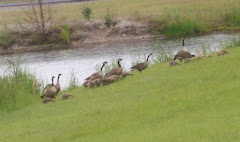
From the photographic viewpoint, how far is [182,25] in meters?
45.1

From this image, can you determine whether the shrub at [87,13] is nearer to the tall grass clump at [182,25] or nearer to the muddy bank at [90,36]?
the muddy bank at [90,36]

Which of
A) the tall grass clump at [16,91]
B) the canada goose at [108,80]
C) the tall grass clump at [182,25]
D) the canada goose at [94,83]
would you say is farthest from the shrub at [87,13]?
the canada goose at [108,80]

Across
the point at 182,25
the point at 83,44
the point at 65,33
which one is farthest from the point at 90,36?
the point at 182,25

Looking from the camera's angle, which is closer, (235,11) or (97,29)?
(235,11)

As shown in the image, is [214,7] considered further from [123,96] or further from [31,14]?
[123,96]

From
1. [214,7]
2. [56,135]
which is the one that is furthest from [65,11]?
[56,135]

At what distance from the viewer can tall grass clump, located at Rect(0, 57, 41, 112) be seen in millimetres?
19547

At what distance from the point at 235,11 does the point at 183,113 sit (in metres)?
33.2

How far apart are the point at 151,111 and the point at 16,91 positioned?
8.36 m

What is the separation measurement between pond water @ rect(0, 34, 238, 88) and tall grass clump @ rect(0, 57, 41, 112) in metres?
7.10

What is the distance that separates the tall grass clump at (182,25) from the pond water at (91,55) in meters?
2.21

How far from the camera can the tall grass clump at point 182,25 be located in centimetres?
4441

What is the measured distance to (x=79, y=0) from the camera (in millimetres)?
61438

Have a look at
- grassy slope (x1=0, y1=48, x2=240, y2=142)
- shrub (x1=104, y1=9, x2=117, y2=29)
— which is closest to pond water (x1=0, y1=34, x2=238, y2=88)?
shrub (x1=104, y1=9, x2=117, y2=29)
